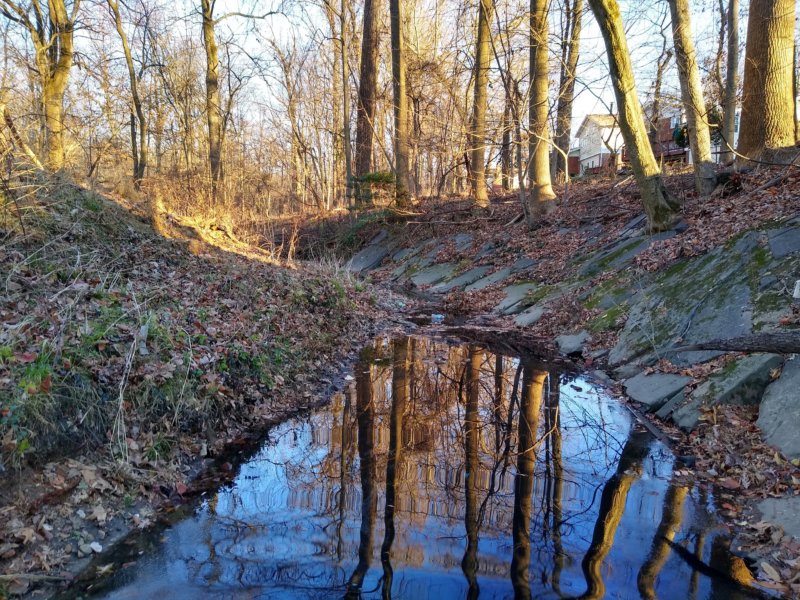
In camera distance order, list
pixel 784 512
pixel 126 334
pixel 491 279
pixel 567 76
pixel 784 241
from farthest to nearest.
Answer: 1. pixel 567 76
2. pixel 491 279
3. pixel 784 241
4. pixel 126 334
5. pixel 784 512

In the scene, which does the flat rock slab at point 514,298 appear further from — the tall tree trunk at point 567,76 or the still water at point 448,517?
the still water at point 448,517

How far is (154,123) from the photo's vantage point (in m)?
26.6

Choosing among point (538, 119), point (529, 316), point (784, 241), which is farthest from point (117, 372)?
point (538, 119)

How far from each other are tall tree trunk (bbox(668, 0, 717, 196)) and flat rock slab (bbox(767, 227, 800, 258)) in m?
4.17

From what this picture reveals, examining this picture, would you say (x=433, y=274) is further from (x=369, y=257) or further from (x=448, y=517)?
(x=448, y=517)

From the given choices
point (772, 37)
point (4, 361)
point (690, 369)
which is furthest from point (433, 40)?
point (4, 361)

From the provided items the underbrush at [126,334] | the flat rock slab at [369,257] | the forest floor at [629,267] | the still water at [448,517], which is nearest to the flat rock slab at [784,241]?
the forest floor at [629,267]

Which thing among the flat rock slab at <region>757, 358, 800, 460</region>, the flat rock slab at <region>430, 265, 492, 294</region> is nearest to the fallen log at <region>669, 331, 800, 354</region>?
the flat rock slab at <region>757, 358, 800, 460</region>

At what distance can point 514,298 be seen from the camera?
502 inches

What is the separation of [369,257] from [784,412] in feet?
61.7

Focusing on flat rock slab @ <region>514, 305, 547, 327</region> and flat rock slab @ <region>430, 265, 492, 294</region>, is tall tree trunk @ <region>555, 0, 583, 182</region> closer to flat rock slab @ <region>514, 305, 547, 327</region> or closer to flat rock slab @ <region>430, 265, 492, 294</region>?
flat rock slab @ <region>430, 265, 492, 294</region>

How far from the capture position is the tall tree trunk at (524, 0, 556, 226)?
14531 mm

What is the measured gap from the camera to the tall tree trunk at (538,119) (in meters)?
14.5

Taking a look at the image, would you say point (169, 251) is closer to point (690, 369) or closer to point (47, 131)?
point (47, 131)
